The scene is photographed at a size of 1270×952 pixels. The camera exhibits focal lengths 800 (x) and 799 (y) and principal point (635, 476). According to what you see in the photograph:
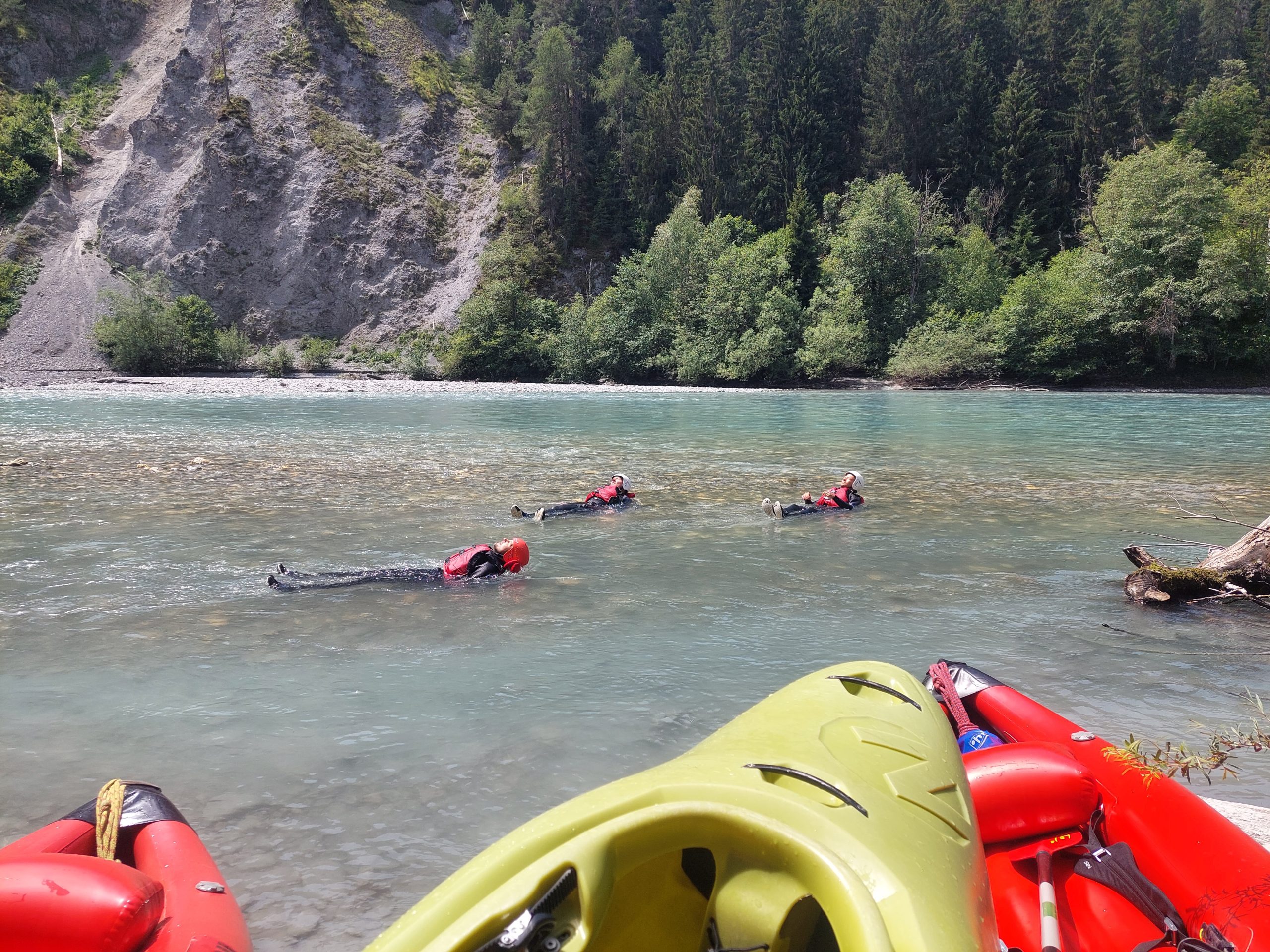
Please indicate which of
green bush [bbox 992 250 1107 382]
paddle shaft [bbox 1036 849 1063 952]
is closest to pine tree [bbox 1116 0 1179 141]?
green bush [bbox 992 250 1107 382]

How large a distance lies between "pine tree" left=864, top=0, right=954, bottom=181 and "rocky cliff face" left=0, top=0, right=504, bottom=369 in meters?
28.8

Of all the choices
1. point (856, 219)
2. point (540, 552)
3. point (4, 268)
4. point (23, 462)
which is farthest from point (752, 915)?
point (4, 268)

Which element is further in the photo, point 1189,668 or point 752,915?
point 1189,668

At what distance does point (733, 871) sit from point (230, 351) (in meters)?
53.8

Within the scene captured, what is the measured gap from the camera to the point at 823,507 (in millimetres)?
10812

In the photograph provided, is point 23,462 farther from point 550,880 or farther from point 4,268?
point 4,268

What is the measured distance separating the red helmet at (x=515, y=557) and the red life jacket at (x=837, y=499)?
4759 millimetres

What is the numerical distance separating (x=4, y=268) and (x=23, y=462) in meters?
45.3

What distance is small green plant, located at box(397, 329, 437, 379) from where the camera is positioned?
49219 millimetres

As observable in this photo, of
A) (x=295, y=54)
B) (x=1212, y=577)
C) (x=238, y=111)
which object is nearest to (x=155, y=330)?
(x=238, y=111)

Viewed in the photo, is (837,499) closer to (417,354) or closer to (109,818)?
(109,818)

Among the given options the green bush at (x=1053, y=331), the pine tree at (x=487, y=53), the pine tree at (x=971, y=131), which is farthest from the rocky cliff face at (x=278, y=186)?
the green bush at (x=1053, y=331)

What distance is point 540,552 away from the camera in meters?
8.80

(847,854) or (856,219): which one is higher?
(856,219)
